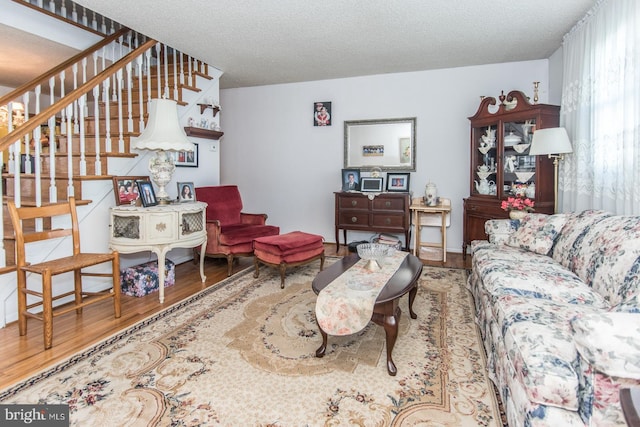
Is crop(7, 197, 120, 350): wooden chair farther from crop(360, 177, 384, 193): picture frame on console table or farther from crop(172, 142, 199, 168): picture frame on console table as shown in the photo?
crop(360, 177, 384, 193): picture frame on console table

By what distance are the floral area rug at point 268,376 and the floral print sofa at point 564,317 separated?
0.80 feet

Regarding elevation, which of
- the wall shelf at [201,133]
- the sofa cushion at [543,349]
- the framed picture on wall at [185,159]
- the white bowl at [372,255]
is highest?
the wall shelf at [201,133]

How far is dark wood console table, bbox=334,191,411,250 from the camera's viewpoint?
472cm

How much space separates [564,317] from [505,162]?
2891 millimetres

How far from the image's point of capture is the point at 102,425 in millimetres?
1593

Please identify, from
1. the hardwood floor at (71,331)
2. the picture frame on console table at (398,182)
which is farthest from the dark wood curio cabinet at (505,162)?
the hardwood floor at (71,331)

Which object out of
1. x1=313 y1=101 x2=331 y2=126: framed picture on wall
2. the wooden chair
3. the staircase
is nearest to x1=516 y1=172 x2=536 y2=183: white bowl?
x1=313 y1=101 x2=331 y2=126: framed picture on wall

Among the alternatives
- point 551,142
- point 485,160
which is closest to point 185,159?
point 485,160

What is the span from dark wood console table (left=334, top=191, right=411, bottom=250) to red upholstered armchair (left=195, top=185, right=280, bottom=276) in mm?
1079

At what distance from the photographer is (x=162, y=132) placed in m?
3.24

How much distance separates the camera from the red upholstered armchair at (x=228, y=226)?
393 centimetres

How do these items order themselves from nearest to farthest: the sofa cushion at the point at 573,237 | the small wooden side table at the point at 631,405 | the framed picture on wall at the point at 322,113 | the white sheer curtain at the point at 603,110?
the small wooden side table at the point at 631,405 < the sofa cushion at the point at 573,237 < the white sheer curtain at the point at 603,110 < the framed picture on wall at the point at 322,113

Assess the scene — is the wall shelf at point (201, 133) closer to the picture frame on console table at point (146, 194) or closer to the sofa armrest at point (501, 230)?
the picture frame on console table at point (146, 194)

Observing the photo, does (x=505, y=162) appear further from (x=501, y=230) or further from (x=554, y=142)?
(x=501, y=230)
